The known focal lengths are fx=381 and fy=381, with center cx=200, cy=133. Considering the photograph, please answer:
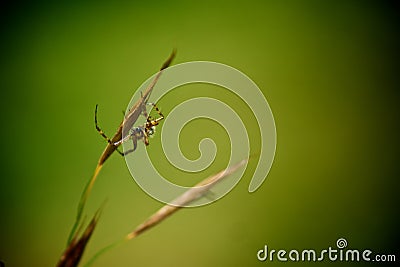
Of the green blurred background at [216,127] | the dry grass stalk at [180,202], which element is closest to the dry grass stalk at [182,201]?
the dry grass stalk at [180,202]

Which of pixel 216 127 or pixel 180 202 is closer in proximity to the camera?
pixel 180 202

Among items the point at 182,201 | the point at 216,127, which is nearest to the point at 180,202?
the point at 182,201

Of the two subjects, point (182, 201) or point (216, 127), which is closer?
point (182, 201)

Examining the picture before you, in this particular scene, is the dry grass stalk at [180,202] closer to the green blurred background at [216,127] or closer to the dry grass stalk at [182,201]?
the dry grass stalk at [182,201]

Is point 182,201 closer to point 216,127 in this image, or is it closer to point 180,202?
point 180,202

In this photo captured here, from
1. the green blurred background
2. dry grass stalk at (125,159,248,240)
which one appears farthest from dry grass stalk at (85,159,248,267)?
the green blurred background

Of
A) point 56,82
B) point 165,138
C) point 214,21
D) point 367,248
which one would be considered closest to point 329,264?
point 367,248

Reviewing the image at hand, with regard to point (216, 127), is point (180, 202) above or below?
below

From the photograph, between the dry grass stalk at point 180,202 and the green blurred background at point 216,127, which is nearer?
the dry grass stalk at point 180,202
